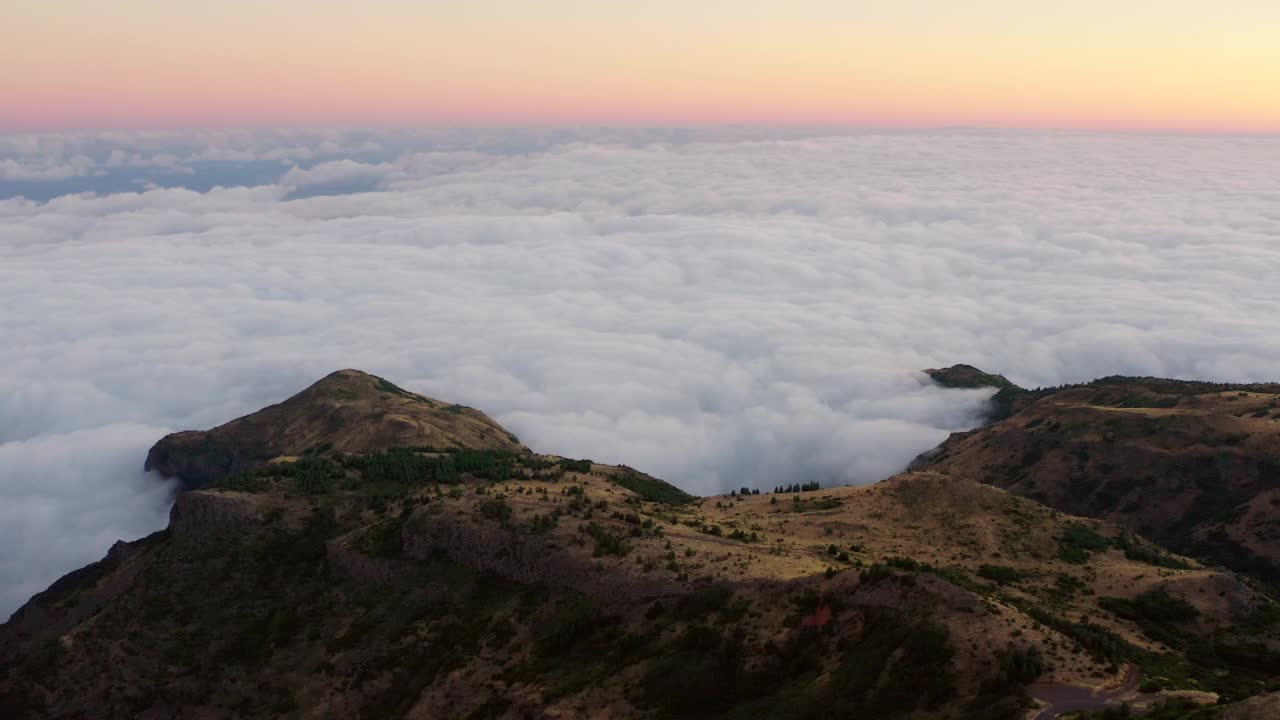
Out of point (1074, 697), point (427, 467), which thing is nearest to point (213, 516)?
point (427, 467)

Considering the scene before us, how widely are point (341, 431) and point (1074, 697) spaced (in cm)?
15273

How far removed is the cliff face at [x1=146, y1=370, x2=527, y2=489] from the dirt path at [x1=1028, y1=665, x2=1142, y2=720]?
126m

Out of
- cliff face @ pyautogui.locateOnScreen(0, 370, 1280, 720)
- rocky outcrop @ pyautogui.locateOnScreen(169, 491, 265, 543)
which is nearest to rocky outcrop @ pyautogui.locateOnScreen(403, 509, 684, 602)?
cliff face @ pyautogui.locateOnScreen(0, 370, 1280, 720)

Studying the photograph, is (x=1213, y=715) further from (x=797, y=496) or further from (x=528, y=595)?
(x=797, y=496)

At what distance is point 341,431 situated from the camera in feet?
567

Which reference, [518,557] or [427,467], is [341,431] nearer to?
[427,467]

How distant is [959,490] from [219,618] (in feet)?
234

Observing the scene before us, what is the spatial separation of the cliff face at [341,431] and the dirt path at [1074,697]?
4957 inches

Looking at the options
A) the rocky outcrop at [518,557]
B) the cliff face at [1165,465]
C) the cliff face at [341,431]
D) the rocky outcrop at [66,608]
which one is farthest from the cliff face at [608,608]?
the cliff face at [341,431]

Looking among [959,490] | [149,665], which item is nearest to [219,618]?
[149,665]

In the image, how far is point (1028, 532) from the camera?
275 feet

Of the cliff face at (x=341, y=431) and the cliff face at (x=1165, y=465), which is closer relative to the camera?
the cliff face at (x=1165, y=465)

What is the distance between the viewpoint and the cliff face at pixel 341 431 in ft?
529

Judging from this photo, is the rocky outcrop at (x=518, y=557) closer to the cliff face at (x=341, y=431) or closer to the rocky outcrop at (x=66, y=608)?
the rocky outcrop at (x=66, y=608)
